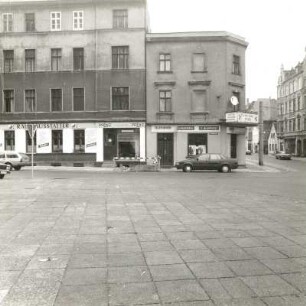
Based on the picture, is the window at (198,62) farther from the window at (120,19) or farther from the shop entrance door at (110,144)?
the shop entrance door at (110,144)

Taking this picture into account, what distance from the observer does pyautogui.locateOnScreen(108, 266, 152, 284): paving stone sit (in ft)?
16.5

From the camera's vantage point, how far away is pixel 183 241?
711 centimetres

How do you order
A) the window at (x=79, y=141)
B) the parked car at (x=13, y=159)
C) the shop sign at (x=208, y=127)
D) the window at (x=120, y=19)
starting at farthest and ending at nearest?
the window at (x=79, y=141) → the window at (x=120, y=19) → the shop sign at (x=208, y=127) → the parked car at (x=13, y=159)

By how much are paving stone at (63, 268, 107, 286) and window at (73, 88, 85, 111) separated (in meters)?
31.5

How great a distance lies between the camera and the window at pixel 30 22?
120ft

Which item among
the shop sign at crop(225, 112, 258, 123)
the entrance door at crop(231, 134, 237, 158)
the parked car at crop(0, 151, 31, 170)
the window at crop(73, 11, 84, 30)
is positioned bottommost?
the parked car at crop(0, 151, 31, 170)

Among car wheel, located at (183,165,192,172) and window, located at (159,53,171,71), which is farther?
window, located at (159,53,171,71)

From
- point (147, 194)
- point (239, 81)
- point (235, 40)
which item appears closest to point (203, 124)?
point (239, 81)

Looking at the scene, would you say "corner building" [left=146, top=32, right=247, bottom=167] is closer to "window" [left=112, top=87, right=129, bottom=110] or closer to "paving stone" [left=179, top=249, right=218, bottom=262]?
"window" [left=112, top=87, right=129, bottom=110]

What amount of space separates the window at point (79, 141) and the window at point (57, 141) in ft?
4.15

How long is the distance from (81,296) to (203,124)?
31606mm

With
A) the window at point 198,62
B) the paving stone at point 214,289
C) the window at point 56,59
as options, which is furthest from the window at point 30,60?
the paving stone at point 214,289

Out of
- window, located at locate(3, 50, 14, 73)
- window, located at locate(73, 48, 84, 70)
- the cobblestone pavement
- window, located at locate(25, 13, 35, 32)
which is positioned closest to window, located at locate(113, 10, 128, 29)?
window, located at locate(73, 48, 84, 70)

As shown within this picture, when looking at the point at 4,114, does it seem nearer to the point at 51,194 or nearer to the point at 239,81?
the point at 239,81
